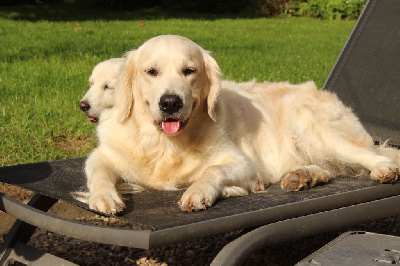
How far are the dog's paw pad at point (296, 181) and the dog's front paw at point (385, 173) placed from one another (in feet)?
1.19

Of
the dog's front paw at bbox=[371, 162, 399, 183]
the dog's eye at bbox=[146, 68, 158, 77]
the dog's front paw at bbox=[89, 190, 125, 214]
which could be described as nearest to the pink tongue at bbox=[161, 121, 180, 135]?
the dog's eye at bbox=[146, 68, 158, 77]

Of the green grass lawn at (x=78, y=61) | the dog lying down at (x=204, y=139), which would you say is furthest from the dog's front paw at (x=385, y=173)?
the green grass lawn at (x=78, y=61)

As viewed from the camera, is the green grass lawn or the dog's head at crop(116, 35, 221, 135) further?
the green grass lawn

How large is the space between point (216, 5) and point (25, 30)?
1327 centimetres

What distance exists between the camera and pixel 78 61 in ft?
28.9

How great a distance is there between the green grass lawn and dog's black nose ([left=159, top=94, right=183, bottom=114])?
2097 millimetres

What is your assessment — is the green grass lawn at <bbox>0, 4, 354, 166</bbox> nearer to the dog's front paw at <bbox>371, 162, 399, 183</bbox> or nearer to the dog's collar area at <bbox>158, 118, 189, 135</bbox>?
the dog's collar area at <bbox>158, 118, 189, 135</bbox>

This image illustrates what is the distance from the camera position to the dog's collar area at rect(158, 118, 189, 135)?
3.12 metres

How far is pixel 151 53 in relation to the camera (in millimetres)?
3133

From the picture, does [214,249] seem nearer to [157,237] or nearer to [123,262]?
[123,262]

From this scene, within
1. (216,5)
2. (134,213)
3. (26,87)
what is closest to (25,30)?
(26,87)

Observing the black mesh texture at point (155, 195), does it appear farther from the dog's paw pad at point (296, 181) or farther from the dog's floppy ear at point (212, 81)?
the dog's floppy ear at point (212, 81)

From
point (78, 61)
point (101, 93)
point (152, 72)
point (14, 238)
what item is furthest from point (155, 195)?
point (78, 61)

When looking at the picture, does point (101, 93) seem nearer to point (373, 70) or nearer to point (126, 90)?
point (126, 90)
